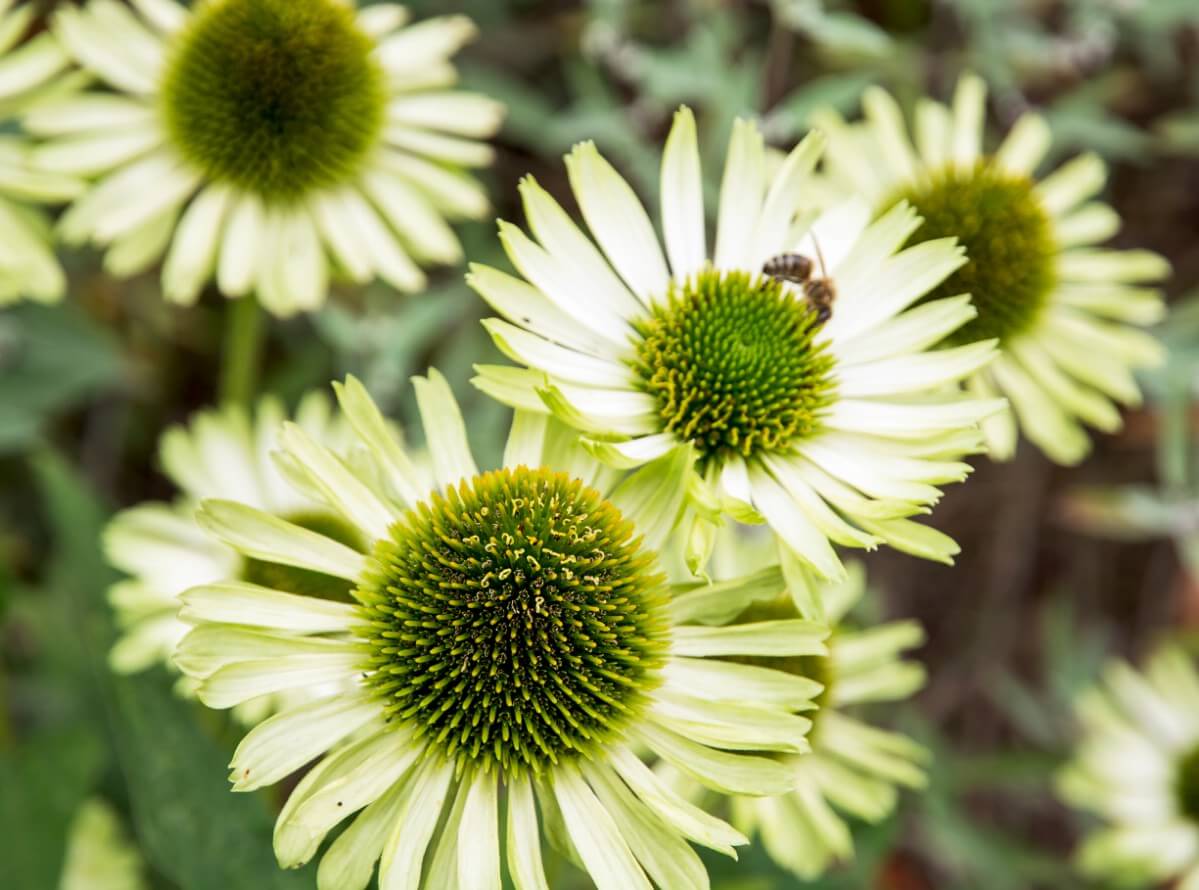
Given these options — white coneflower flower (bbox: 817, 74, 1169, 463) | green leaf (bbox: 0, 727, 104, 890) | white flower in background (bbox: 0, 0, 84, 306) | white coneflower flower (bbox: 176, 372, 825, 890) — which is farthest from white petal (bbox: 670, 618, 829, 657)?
white flower in background (bbox: 0, 0, 84, 306)

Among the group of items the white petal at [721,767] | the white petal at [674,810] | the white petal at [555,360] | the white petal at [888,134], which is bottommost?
the white petal at [674,810]

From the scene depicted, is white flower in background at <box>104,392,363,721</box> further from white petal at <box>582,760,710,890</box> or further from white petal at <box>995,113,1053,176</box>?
white petal at <box>995,113,1053,176</box>

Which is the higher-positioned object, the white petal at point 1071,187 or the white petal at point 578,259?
the white petal at point 1071,187

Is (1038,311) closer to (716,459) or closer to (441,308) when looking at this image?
(716,459)

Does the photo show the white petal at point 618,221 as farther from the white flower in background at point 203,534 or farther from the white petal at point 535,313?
the white flower in background at point 203,534

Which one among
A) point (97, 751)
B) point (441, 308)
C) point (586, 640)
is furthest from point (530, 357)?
point (441, 308)

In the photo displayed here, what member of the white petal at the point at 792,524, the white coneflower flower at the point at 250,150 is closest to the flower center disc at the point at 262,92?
the white coneflower flower at the point at 250,150
